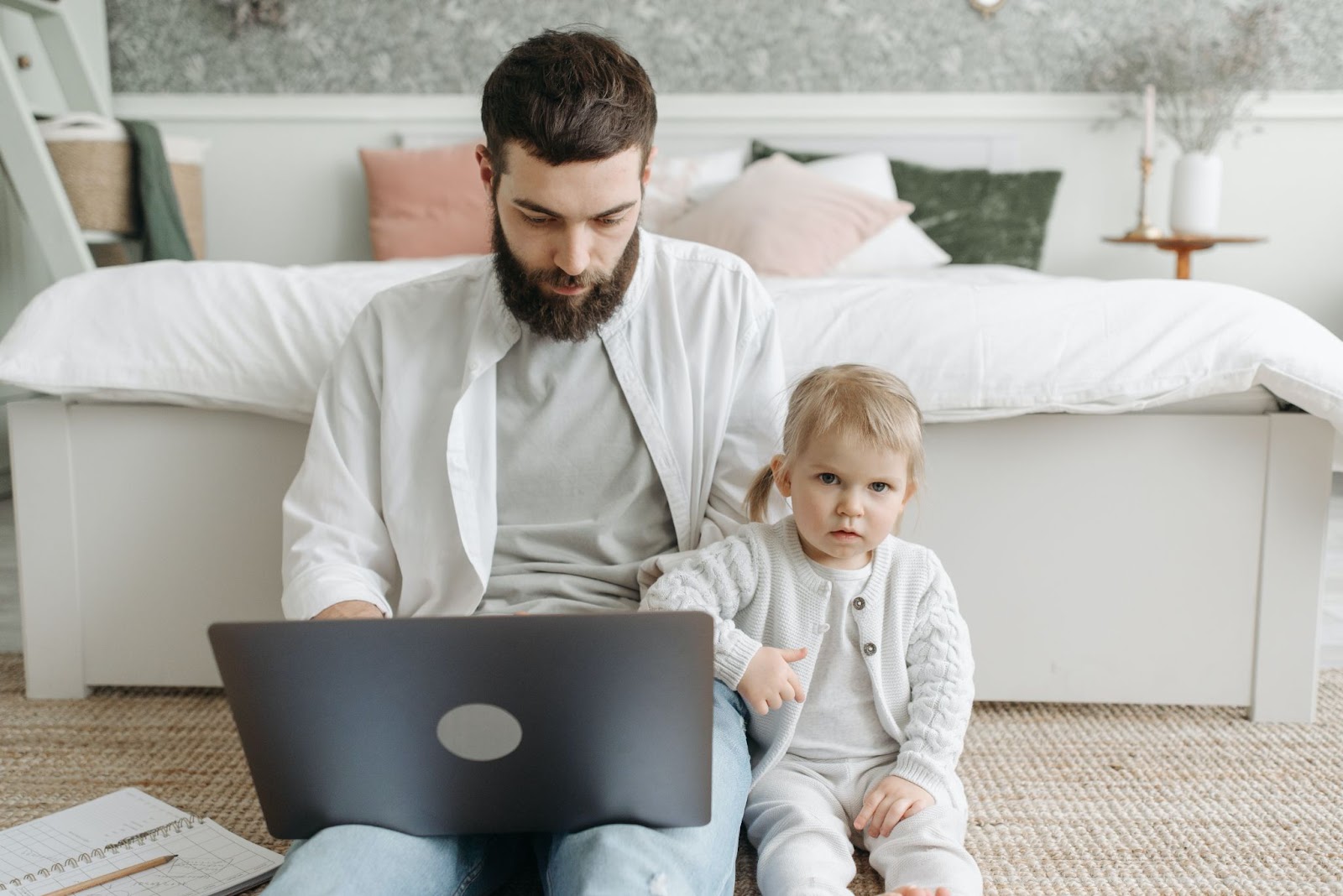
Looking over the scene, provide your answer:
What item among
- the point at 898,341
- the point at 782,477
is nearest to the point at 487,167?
the point at 782,477

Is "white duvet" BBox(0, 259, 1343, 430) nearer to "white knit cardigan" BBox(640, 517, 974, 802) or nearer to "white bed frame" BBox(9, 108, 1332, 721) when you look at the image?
"white bed frame" BBox(9, 108, 1332, 721)

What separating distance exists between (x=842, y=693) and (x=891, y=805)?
0.41 ft

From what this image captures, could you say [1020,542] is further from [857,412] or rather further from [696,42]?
[696,42]

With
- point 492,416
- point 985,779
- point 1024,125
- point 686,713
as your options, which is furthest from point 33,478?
point 1024,125

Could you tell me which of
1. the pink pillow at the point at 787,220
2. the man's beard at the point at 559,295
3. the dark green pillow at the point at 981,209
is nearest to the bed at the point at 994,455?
the man's beard at the point at 559,295

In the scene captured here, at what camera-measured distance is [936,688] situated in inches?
46.8

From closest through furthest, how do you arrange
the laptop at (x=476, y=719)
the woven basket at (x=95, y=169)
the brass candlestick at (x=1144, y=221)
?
1. the laptop at (x=476, y=719)
2. the woven basket at (x=95, y=169)
3. the brass candlestick at (x=1144, y=221)

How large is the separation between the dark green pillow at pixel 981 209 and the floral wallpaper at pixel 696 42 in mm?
314

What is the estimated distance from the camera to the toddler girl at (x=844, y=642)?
45.0 inches

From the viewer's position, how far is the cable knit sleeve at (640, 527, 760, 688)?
1.14 meters

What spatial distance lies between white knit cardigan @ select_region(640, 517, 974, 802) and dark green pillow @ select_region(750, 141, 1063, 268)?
2.01 metres

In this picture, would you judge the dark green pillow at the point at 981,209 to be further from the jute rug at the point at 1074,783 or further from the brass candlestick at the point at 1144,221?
the jute rug at the point at 1074,783

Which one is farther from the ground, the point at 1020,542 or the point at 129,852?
the point at 1020,542

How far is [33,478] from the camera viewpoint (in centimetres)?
163
